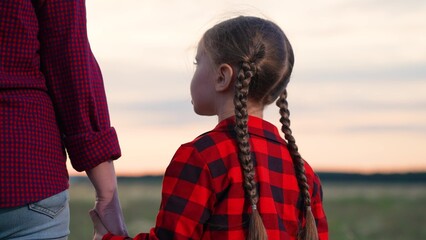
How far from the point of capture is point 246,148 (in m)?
2.63

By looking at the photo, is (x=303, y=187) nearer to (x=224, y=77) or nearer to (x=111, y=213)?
(x=224, y=77)

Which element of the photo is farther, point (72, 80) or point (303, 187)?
point (303, 187)

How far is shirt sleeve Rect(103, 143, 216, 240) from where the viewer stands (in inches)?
101

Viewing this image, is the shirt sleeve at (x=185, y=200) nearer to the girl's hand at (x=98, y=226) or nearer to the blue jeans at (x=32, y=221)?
the girl's hand at (x=98, y=226)

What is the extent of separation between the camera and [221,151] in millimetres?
2631

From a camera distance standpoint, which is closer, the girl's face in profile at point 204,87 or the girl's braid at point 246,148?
the girl's braid at point 246,148

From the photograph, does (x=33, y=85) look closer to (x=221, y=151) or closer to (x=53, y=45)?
(x=53, y=45)

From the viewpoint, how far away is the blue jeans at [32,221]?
92.1 inches

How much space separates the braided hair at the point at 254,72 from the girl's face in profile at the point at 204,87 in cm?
3

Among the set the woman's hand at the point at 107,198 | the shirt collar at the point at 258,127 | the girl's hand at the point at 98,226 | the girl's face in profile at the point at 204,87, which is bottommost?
the girl's hand at the point at 98,226

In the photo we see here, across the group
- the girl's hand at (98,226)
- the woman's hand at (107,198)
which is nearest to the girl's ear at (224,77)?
the woman's hand at (107,198)

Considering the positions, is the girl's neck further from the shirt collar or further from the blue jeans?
the blue jeans

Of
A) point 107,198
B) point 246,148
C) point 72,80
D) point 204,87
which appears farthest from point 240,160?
point 72,80

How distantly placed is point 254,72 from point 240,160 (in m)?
0.31
